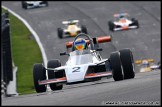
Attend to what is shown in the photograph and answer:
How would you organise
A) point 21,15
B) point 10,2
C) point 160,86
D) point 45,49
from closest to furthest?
1. point 160,86
2. point 45,49
3. point 21,15
4. point 10,2

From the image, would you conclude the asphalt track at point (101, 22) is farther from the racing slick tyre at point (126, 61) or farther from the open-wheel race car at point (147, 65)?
the racing slick tyre at point (126, 61)

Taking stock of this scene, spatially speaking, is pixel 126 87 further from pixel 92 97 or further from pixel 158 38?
pixel 158 38

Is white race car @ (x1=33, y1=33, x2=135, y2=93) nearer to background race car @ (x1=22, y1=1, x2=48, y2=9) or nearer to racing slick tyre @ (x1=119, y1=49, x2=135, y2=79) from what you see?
racing slick tyre @ (x1=119, y1=49, x2=135, y2=79)

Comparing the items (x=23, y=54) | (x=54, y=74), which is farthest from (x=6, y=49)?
(x=54, y=74)

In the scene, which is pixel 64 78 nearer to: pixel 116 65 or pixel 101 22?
pixel 116 65

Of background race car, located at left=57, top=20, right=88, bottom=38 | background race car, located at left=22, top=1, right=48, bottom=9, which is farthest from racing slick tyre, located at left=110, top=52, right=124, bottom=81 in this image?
background race car, located at left=22, top=1, right=48, bottom=9

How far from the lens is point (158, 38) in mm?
40188

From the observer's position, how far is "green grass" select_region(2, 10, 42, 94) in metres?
29.1

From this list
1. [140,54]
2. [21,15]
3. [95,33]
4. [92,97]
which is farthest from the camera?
[21,15]

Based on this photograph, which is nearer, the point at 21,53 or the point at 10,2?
the point at 21,53

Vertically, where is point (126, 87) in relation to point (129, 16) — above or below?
above

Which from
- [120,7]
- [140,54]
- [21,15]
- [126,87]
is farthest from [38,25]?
[126,87]

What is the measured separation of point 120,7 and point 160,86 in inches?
1602

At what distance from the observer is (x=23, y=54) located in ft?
123
